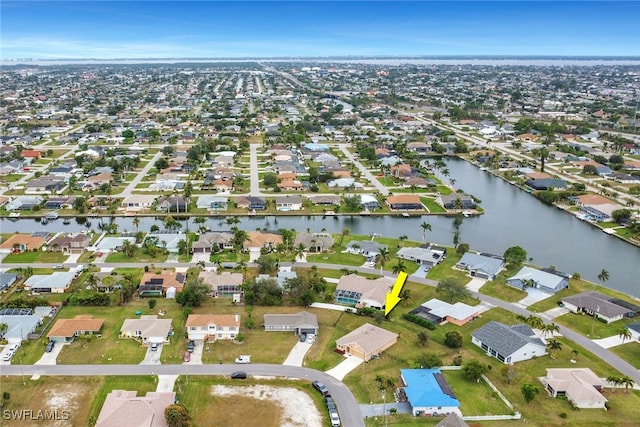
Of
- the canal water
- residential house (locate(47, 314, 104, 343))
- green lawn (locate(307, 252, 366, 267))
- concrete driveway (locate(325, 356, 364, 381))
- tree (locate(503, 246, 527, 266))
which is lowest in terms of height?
the canal water

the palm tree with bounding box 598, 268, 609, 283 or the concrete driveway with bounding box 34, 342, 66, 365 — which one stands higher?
the palm tree with bounding box 598, 268, 609, 283

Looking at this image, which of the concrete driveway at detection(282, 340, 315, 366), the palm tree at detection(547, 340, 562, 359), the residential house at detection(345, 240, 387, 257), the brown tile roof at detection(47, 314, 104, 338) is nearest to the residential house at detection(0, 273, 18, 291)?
the brown tile roof at detection(47, 314, 104, 338)

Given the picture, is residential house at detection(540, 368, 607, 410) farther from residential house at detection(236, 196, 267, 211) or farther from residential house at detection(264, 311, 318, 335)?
residential house at detection(236, 196, 267, 211)

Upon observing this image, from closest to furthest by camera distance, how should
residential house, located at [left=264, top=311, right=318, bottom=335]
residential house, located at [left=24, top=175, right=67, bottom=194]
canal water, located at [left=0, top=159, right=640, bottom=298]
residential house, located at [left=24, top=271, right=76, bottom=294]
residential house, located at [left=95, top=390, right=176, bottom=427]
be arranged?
residential house, located at [left=95, top=390, right=176, bottom=427] → residential house, located at [left=264, top=311, right=318, bottom=335] → residential house, located at [left=24, top=271, right=76, bottom=294] → canal water, located at [left=0, top=159, right=640, bottom=298] → residential house, located at [left=24, top=175, right=67, bottom=194]

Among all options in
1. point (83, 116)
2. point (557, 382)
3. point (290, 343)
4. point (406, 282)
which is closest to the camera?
point (557, 382)

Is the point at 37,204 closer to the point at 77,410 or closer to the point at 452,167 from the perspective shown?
the point at 77,410

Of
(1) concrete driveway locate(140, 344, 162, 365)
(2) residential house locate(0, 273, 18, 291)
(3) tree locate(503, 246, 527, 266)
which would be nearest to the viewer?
(1) concrete driveway locate(140, 344, 162, 365)

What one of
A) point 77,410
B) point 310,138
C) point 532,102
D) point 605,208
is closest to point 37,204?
point 77,410
